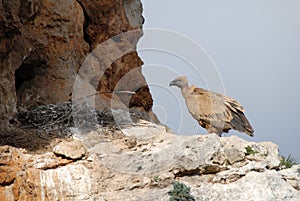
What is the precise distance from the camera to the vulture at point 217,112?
10102mm

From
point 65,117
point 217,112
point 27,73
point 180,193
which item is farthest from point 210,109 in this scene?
point 27,73

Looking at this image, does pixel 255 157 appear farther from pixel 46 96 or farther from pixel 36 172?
pixel 46 96

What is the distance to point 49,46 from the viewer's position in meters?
10.5

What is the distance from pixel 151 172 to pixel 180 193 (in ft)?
2.76

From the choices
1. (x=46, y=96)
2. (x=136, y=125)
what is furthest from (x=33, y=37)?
(x=136, y=125)

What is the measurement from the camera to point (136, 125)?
1041 centimetres

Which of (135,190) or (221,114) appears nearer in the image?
(135,190)

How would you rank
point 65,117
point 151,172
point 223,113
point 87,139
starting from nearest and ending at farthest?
point 151,172, point 87,139, point 65,117, point 223,113

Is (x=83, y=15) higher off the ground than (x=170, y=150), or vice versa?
(x=83, y=15)

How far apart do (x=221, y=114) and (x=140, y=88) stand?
489 cm

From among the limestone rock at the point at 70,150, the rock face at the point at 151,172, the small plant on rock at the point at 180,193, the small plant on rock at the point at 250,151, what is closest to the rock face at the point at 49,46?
the limestone rock at the point at 70,150

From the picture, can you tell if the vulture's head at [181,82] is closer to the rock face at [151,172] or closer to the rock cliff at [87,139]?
the rock cliff at [87,139]

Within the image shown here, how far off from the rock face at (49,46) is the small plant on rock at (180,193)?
364 cm

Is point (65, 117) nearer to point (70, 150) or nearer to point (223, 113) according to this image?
point (70, 150)
